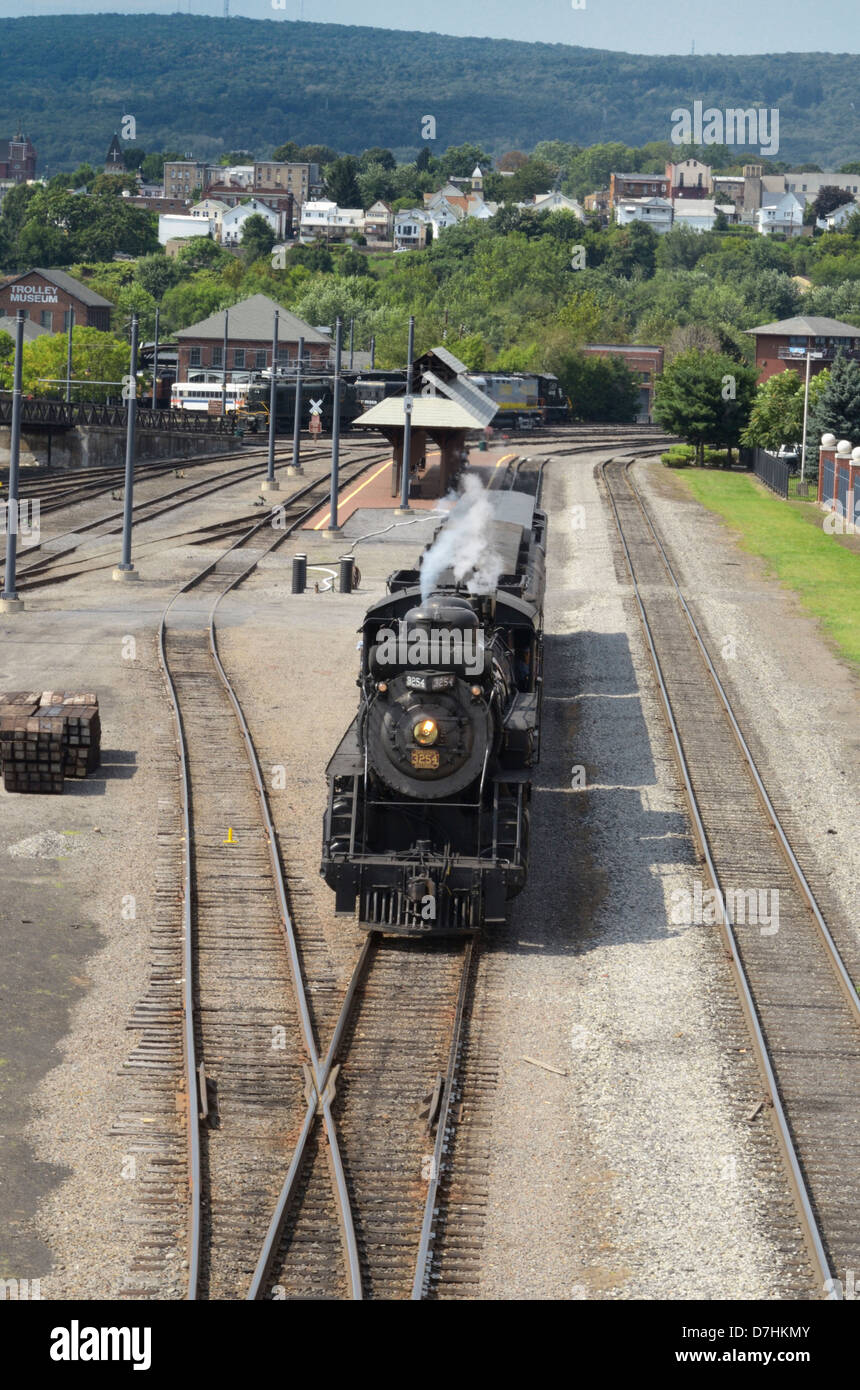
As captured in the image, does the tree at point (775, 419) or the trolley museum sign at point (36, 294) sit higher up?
the trolley museum sign at point (36, 294)

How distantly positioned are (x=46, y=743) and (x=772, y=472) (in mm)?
54111

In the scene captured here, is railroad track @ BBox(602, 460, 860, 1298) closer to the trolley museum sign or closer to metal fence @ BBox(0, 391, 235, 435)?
metal fence @ BBox(0, 391, 235, 435)

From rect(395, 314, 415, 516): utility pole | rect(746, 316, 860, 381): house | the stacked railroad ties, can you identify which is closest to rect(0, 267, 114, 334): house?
rect(746, 316, 860, 381): house

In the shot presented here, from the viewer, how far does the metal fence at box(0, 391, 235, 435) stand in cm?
8525

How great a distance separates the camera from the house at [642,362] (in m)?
131

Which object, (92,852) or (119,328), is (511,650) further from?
(119,328)

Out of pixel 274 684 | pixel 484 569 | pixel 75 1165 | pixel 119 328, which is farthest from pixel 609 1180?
pixel 119 328

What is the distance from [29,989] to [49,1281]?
5990 mm

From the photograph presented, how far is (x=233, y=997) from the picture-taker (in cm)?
1755

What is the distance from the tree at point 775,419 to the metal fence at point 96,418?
2927 centimetres

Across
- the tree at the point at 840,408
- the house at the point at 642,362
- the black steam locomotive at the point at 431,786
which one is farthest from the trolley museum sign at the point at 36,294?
the black steam locomotive at the point at 431,786

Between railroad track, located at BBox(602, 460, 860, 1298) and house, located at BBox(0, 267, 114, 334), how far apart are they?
120m

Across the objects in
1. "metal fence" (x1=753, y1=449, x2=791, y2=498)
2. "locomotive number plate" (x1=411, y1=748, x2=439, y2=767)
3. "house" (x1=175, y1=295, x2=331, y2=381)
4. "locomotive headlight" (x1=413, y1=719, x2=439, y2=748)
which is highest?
"house" (x1=175, y1=295, x2=331, y2=381)

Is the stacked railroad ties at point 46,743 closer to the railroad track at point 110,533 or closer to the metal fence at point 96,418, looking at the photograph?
the railroad track at point 110,533
